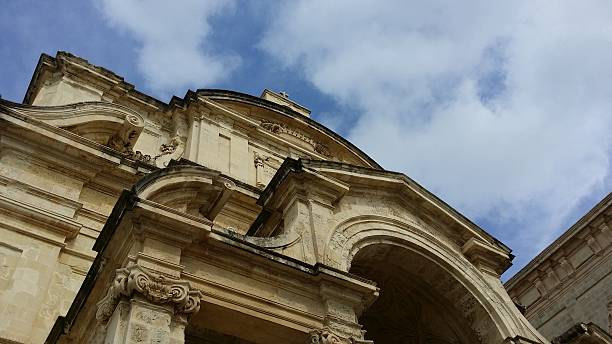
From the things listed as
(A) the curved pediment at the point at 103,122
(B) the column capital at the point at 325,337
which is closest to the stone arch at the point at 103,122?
(A) the curved pediment at the point at 103,122

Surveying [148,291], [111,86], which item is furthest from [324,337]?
[111,86]

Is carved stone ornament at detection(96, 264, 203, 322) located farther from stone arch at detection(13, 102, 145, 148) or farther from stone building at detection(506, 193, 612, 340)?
stone building at detection(506, 193, 612, 340)

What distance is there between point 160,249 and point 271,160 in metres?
9.82

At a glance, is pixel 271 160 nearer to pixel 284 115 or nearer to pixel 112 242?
pixel 284 115

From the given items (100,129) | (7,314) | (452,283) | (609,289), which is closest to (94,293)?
(7,314)

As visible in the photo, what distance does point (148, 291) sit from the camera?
7.04m

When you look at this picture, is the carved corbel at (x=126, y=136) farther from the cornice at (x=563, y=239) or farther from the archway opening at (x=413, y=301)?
the cornice at (x=563, y=239)

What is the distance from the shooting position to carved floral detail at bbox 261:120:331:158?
61.0ft

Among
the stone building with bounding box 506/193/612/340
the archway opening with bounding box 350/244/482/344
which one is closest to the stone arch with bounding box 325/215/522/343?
the archway opening with bounding box 350/244/482/344

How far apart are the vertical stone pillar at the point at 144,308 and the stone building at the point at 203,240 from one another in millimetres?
19

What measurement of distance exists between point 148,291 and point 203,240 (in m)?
1.13

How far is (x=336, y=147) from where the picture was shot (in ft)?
64.1

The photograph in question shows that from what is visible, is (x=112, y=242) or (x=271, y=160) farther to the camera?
(x=271, y=160)

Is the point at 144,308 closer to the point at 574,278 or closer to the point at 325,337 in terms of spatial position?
the point at 325,337
